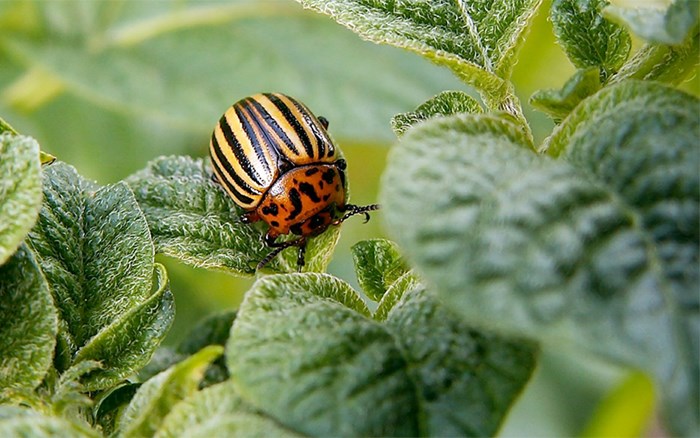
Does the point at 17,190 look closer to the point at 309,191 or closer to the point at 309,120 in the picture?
the point at 309,120

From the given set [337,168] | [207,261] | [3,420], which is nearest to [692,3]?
[207,261]

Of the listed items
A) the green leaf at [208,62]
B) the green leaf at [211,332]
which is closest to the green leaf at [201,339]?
the green leaf at [211,332]

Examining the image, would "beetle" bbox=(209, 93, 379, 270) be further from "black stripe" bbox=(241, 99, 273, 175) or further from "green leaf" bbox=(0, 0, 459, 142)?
"green leaf" bbox=(0, 0, 459, 142)

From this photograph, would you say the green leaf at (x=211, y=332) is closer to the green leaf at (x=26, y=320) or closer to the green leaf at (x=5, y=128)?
the green leaf at (x=26, y=320)

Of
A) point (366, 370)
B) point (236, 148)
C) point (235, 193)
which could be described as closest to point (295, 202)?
point (236, 148)

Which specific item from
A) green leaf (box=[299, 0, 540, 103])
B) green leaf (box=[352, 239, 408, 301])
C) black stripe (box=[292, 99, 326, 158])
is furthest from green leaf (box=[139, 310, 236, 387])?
black stripe (box=[292, 99, 326, 158])

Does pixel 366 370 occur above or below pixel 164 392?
above
